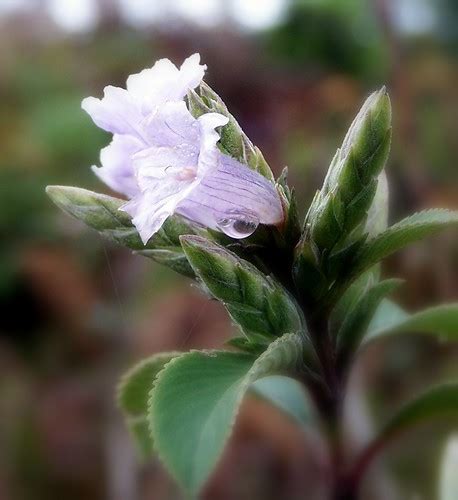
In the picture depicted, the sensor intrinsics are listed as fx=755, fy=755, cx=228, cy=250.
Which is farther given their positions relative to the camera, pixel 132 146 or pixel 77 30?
pixel 77 30

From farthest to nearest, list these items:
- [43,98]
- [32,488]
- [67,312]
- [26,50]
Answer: [26,50] → [43,98] → [67,312] → [32,488]

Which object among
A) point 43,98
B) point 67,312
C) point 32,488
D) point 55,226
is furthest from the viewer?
point 43,98

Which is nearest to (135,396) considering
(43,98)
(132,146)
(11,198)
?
(132,146)

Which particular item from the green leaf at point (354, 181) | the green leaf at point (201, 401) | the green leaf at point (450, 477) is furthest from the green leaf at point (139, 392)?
the green leaf at point (450, 477)

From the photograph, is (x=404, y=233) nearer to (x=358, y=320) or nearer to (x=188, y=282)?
(x=358, y=320)

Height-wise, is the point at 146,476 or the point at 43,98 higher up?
the point at 43,98

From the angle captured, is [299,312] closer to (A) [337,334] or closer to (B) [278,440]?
(A) [337,334]
